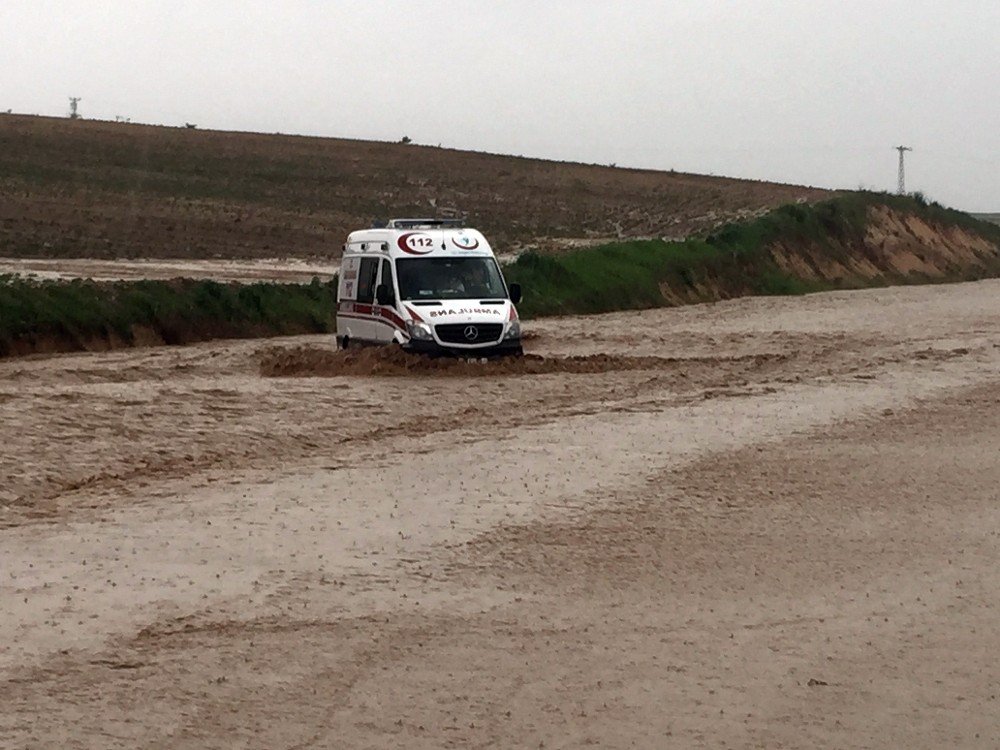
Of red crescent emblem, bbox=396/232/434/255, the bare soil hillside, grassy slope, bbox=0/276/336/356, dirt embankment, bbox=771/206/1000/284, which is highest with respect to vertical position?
the bare soil hillside

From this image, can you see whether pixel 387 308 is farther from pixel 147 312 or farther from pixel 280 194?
pixel 280 194

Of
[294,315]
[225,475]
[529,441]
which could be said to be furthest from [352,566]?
[294,315]

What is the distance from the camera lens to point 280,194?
66500mm

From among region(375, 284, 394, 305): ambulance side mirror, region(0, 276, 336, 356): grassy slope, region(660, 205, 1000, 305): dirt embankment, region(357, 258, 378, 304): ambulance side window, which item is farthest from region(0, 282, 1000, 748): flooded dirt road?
region(660, 205, 1000, 305): dirt embankment

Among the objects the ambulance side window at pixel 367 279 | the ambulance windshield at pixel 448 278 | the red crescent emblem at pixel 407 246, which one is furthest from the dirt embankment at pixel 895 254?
the red crescent emblem at pixel 407 246

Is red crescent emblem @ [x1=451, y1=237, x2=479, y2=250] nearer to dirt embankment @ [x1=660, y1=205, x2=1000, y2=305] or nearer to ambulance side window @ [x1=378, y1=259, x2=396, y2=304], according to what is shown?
ambulance side window @ [x1=378, y1=259, x2=396, y2=304]

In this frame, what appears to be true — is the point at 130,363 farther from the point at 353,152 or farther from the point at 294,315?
the point at 353,152

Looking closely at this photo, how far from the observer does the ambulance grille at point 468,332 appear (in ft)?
75.4

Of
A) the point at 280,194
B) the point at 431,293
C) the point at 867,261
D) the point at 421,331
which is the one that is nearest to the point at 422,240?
the point at 431,293

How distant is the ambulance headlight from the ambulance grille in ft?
0.31

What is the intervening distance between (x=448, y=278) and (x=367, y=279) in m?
1.22

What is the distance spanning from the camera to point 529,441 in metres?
17.4

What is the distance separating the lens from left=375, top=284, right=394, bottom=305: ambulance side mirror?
2334 centimetres

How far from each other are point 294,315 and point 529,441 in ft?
55.3
